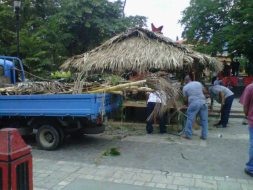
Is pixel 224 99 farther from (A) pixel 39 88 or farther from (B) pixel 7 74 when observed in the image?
(B) pixel 7 74

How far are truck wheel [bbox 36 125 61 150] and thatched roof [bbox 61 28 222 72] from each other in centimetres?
366

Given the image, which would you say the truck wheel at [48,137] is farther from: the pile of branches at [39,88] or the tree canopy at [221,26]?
the tree canopy at [221,26]

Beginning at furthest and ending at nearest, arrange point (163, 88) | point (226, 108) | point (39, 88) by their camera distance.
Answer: point (226, 108)
point (39, 88)
point (163, 88)

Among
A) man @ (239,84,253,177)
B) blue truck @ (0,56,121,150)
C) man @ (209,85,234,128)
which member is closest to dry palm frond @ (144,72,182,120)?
blue truck @ (0,56,121,150)

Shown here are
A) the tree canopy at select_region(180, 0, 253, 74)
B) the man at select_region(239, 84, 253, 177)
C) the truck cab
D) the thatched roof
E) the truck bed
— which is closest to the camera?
the man at select_region(239, 84, 253, 177)

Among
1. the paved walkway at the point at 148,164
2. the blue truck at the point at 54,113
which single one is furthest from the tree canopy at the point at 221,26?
the blue truck at the point at 54,113

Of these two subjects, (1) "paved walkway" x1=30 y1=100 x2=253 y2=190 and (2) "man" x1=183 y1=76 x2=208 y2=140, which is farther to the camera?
(2) "man" x1=183 y1=76 x2=208 y2=140

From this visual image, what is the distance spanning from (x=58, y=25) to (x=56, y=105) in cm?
1120

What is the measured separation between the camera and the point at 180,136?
24.4 feet

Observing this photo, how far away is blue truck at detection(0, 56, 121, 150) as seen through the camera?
5.52m

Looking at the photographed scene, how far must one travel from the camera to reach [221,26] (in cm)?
1945

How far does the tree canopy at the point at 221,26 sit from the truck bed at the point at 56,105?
12766mm

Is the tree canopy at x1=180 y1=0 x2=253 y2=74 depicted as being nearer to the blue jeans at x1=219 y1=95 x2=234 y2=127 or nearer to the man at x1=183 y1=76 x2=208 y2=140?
the blue jeans at x1=219 y1=95 x2=234 y2=127

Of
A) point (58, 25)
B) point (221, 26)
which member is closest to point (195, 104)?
point (58, 25)
